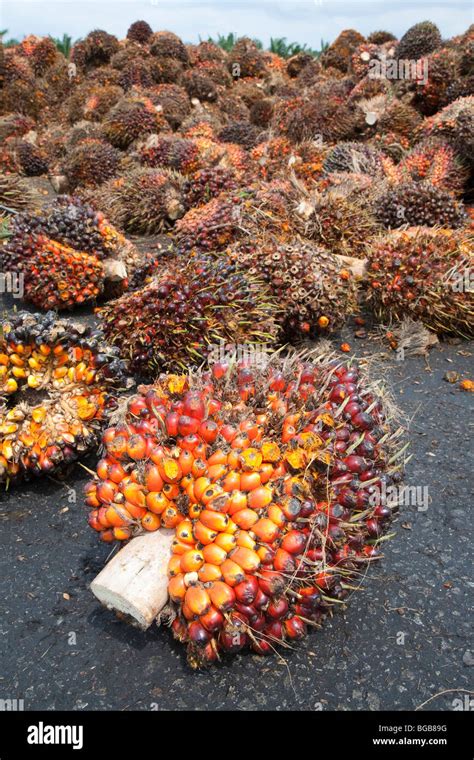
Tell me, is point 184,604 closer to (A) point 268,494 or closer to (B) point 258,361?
(A) point 268,494

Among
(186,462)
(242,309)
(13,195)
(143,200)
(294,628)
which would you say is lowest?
(294,628)

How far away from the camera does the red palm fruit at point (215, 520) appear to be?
2.04 metres

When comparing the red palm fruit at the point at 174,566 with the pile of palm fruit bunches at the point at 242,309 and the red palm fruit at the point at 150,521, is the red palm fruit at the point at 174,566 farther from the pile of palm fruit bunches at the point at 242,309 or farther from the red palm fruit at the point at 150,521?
the red palm fruit at the point at 150,521

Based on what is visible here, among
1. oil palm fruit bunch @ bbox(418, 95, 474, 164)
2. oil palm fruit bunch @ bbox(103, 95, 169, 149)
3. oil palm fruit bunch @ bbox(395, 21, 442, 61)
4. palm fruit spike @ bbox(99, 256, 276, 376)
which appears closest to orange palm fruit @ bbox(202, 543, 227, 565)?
palm fruit spike @ bbox(99, 256, 276, 376)

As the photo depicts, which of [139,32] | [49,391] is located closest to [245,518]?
[49,391]

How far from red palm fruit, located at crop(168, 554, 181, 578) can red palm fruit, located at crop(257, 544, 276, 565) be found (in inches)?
11.4

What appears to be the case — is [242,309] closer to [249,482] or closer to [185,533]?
[249,482]

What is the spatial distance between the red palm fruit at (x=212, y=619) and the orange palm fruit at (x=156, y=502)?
40cm

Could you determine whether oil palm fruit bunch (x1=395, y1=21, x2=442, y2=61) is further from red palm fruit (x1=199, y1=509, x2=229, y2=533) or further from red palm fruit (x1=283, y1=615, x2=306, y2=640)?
red palm fruit (x1=283, y1=615, x2=306, y2=640)

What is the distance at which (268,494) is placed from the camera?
6.89 feet

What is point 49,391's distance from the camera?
3070 mm

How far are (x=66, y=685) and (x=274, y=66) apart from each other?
15480 mm

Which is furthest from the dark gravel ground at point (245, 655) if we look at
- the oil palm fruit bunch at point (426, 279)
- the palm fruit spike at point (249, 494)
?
the oil palm fruit bunch at point (426, 279)

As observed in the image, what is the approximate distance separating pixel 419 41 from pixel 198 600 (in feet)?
32.7
